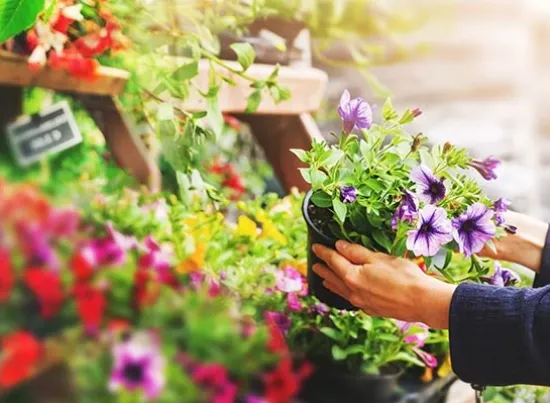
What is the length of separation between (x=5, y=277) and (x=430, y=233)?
47cm

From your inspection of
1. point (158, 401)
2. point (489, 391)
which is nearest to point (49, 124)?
point (158, 401)

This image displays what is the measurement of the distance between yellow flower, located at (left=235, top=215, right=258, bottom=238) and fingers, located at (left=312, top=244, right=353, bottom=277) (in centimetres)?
21

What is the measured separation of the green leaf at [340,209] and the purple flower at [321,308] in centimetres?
24

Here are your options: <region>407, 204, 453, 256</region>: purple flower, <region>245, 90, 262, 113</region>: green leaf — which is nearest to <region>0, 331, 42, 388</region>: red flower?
<region>407, 204, 453, 256</region>: purple flower

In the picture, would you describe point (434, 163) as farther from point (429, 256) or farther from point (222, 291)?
point (222, 291)

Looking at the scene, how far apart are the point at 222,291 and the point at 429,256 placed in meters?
0.24

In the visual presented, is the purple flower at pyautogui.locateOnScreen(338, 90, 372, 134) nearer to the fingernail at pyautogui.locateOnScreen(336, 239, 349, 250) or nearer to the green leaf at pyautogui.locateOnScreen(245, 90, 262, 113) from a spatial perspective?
the fingernail at pyautogui.locateOnScreen(336, 239, 349, 250)

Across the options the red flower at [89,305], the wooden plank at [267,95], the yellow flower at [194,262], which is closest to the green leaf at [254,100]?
the wooden plank at [267,95]

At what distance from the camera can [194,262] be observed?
0.81 m

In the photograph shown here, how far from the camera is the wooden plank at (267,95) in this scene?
1.12 metres

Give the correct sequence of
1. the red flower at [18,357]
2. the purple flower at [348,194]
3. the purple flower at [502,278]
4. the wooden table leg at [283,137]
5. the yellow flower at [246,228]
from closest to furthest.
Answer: the red flower at [18,357] → the purple flower at [348,194] → the purple flower at [502,278] → the yellow flower at [246,228] → the wooden table leg at [283,137]

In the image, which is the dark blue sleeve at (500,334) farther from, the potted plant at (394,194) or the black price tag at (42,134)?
the black price tag at (42,134)

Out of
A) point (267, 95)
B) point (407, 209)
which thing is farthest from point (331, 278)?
point (267, 95)

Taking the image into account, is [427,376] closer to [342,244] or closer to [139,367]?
[342,244]
